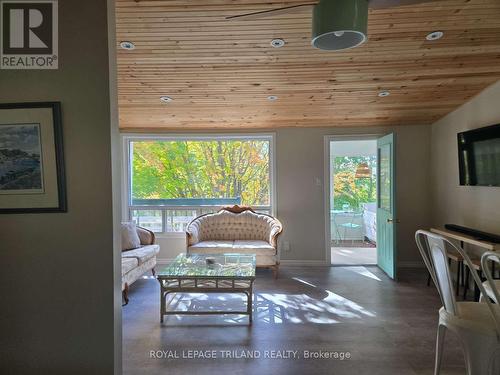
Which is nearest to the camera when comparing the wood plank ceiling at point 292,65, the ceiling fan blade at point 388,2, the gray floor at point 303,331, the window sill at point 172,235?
the ceiling fan blade at point 388,2

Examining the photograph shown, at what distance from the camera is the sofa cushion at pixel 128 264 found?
3483mm

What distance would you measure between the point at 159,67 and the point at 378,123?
3.49m

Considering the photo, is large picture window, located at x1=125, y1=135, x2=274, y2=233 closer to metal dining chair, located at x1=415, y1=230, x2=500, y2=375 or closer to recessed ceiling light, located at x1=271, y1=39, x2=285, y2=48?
recessed ceiling light, located at x1=271, y1=39, x2=285, y2=48

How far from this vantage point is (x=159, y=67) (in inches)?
126

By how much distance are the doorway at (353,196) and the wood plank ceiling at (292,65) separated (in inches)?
98.0

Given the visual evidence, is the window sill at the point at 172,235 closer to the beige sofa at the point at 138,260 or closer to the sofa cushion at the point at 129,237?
the beige sofa at the point at 138,260

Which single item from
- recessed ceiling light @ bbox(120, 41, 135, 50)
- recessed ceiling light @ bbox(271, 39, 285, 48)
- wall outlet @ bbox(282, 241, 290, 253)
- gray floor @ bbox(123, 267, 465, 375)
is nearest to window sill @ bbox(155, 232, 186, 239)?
gray floor @ bbox(123, 267, 465, 375)

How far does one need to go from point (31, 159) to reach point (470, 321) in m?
2.67

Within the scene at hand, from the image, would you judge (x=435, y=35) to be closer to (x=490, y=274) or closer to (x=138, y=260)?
(x=490, y=274)

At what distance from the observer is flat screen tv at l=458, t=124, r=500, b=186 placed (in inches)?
131

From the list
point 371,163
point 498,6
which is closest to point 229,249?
point 498,6

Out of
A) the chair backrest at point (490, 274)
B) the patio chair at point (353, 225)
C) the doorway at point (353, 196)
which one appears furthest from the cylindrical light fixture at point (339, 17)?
the patio chair at point (353, 225)

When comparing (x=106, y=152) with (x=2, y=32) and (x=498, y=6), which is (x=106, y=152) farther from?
(x=498, y=6)
